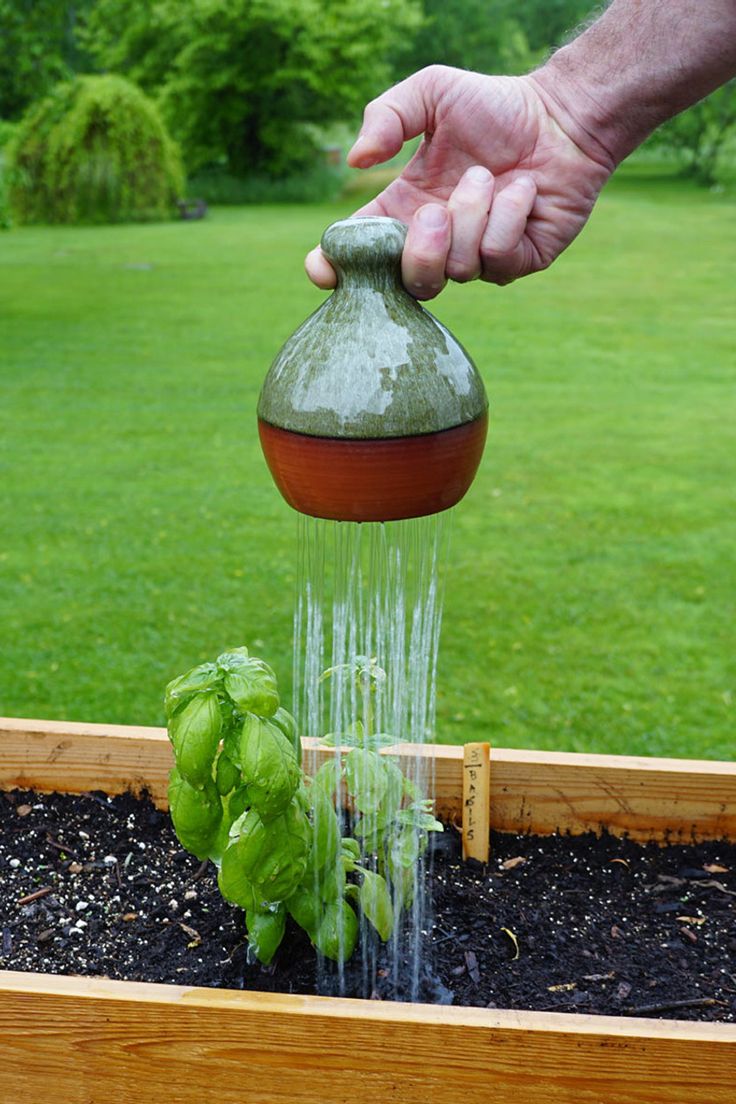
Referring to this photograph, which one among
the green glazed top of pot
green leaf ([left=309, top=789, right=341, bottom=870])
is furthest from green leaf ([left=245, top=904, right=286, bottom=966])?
the green glazed top of pot

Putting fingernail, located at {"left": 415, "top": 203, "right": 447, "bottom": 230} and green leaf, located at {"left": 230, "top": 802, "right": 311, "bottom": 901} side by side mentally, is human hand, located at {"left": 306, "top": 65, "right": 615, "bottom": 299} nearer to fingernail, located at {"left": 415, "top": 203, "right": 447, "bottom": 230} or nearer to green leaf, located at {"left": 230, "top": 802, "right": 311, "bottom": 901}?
fingernail, located at {"left": 415, "top": 203, "right": 447, "bottom": 230}

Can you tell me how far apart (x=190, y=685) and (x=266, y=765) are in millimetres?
166

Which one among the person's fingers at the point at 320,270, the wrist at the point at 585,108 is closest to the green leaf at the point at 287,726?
the person's fingers at the point at 320,270

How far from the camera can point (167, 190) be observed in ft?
69.5

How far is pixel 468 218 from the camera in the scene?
1.77 m

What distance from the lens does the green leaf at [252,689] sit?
166 cm

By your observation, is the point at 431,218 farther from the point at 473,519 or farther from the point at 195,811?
the point at 473,519

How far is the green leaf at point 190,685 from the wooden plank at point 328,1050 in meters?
0.41

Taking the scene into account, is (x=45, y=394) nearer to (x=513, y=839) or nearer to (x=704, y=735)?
(x=704, y=735)

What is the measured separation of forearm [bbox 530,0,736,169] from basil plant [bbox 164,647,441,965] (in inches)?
45.5

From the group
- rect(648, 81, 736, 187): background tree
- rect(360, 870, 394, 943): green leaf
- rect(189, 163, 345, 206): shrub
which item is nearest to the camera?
rect(360, 870, 394, 943): green leaf

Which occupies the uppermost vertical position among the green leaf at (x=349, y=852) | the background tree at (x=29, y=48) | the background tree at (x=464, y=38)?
the background tree at (x=464, y=38)

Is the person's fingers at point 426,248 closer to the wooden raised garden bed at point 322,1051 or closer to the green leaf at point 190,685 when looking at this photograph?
the green leaf at point 190,685

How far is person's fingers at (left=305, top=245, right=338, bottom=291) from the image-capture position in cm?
173
